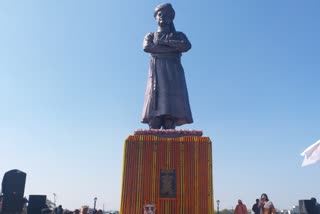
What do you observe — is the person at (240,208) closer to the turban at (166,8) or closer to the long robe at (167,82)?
the long robe at (167,82)

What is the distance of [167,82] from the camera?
13.0 meters

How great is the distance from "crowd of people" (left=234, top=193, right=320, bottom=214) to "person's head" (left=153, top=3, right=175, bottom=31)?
726cm

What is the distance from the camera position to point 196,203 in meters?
10.5

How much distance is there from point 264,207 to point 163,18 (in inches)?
312

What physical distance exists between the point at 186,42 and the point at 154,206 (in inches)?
248

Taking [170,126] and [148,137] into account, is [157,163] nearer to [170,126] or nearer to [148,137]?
[148,137]

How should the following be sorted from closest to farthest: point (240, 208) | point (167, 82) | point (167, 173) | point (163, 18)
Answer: point (167, 173) < point (240, 208) < point (167, 82) < point (163, 18)

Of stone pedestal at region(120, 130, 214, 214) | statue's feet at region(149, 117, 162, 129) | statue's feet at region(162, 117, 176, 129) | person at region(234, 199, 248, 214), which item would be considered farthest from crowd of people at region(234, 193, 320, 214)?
statue's feet at region(149, 117, 162, 129)

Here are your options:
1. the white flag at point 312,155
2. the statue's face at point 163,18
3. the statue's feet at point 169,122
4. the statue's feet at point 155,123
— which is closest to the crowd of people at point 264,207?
the statue's feet at point 169,122

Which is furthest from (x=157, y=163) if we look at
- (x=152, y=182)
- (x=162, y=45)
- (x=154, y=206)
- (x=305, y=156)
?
(x=305, y=156)

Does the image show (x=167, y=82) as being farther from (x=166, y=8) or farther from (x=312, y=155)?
(x=312, y=155)

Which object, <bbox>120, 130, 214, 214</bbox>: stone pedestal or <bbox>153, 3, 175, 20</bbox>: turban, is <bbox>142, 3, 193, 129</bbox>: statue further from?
<bbox>120, 130, 214, 214</bbox>: stone pedestal

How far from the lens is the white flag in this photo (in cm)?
605

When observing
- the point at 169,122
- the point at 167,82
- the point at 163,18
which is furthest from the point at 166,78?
the point at 163,18
